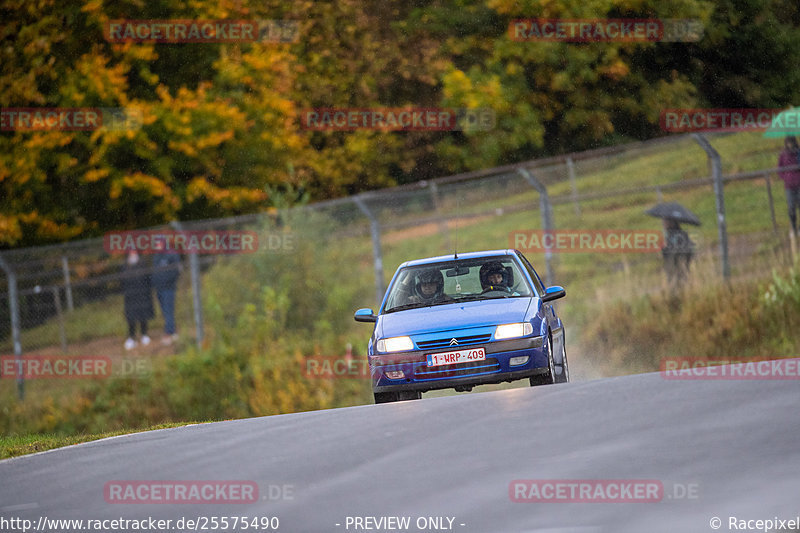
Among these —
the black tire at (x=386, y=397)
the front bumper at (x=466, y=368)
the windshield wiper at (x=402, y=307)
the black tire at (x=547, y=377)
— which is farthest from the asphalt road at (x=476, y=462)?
the windshield wiper at (x=402, y=307)

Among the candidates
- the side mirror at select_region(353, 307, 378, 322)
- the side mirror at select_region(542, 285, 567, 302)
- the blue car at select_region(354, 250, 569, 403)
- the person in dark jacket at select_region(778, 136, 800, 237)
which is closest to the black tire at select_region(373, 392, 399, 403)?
the blue car at select_region(354, 250, 569, 403)

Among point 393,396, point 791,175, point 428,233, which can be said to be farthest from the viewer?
point 428,233

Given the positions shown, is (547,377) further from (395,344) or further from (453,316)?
(395,344)

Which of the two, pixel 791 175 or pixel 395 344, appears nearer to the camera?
pixel 395 344

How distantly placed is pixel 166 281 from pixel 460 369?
1474cm

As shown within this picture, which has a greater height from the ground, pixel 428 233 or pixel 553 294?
pixel 428 233

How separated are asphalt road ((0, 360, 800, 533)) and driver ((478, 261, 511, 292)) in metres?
1.32

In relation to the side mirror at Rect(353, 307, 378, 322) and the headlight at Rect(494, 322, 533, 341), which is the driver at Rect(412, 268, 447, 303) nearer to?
the side mirror at Rect(353, 307, 378, 322)

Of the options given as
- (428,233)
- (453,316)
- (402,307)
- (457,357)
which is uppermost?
(428,233)

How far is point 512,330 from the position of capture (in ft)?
36.7

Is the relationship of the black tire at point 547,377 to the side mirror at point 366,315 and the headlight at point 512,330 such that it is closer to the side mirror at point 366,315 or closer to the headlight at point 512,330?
the headlight at point 512,330

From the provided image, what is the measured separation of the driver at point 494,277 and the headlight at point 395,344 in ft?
4.84

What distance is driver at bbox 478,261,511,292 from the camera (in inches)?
490

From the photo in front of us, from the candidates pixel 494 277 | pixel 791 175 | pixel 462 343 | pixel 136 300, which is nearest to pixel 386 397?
pixel 462 343
